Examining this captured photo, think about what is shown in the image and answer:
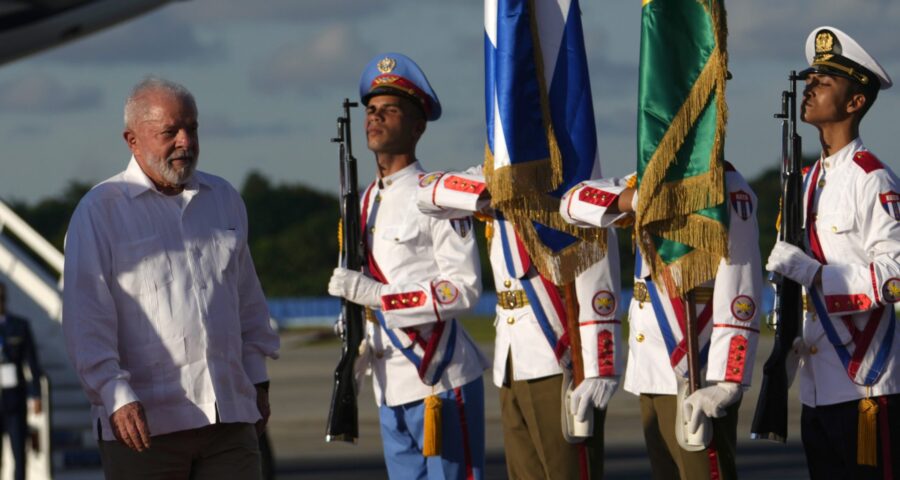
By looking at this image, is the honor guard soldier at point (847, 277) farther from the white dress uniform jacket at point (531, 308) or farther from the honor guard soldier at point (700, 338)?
the white dress uniform jacket at point (531, 308)

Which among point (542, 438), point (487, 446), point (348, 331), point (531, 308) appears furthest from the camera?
point (487, 446)

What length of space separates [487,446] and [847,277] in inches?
310

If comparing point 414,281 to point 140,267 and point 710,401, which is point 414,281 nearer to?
point 710,401

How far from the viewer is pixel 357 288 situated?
7.05 m

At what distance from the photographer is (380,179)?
24.0 ft

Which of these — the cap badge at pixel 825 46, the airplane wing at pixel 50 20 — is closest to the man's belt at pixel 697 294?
the cap badge at pixel 825 46

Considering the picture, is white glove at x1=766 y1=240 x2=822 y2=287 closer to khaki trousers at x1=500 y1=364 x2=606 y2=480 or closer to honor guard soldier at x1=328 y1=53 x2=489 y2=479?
khaki trousers at x1=500 y1=364 x2=606 y2=480

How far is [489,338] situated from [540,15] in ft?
111

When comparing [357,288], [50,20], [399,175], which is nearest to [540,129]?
[399,175]

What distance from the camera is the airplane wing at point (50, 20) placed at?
1778cm

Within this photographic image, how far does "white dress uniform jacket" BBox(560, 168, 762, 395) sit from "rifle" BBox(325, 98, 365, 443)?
1408mm

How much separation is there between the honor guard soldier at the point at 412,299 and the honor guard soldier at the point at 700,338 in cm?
104

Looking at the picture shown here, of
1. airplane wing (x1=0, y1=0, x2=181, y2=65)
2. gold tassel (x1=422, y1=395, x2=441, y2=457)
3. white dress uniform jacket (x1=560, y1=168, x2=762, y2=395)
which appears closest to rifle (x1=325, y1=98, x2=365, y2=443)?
gold tassel (x1=422, y1=395, x2=441, y2=457)

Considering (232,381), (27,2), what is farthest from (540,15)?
(27,2)
